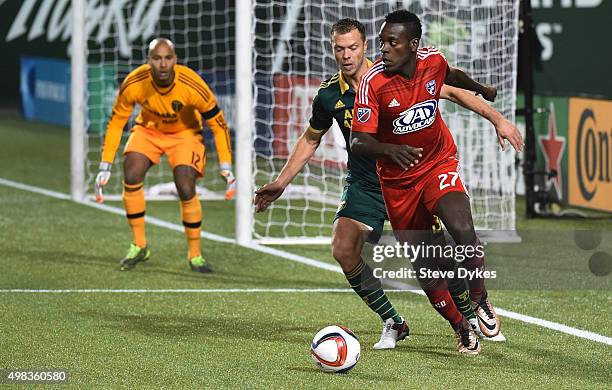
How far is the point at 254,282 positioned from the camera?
9.91m

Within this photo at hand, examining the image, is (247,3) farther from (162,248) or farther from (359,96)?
(359,96)

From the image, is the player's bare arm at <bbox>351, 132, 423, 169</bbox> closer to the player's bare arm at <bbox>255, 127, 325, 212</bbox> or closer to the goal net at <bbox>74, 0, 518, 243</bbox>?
the player's bare arm at <bbox>255, 127, 325, 212</bbox>

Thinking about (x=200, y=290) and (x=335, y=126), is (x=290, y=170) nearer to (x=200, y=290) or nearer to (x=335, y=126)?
(x=200, y=290)

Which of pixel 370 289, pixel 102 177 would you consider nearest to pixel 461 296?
pixel 370 289

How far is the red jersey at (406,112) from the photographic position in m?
6.93

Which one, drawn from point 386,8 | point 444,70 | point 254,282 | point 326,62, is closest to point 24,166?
point 326,62

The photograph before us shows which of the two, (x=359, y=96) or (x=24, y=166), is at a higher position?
(x=359, y=96)

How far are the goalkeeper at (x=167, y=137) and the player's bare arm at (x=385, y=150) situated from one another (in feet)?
10.9

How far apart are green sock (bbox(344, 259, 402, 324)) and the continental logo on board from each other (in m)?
6.31

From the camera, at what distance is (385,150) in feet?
21.9

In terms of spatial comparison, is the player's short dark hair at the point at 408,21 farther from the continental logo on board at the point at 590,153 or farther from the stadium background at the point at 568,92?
the continental logo on board at the point at 590,153

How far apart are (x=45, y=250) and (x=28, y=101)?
14.6 meters

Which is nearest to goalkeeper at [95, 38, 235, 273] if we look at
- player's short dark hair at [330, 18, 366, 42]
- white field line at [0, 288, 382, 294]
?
white field line at [0, 288, 382, 294]

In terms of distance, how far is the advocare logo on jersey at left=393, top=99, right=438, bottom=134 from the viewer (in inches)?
275
